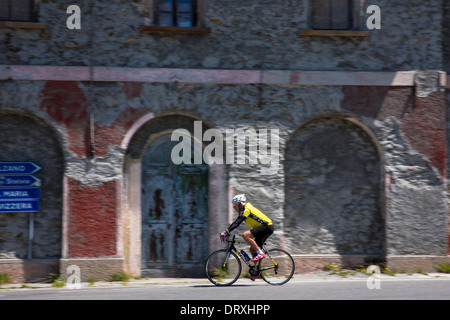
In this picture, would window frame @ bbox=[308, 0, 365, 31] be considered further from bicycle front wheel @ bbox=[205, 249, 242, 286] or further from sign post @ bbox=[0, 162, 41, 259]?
sign post @ bbox=[0, 162, 41, 259]

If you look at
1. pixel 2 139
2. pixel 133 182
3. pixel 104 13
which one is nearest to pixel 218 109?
pixel 133 182

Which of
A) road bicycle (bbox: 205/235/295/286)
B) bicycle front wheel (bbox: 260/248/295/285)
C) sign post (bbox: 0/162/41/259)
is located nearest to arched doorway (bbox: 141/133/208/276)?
road bicycle (bbox: 205/235/295/286)

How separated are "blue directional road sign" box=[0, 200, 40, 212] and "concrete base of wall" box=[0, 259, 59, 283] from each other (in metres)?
0.93

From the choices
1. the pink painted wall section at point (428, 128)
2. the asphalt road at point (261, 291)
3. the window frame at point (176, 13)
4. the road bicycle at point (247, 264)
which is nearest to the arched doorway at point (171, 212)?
the asphalt road at point (261, 291)

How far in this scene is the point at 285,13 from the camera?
1055 cm

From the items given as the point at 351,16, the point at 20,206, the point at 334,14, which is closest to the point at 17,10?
the point at 20,206

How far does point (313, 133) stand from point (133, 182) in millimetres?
3687

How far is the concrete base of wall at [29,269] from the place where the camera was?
32.7 ft

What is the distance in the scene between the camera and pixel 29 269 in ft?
32.9

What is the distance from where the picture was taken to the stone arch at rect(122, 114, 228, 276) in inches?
408

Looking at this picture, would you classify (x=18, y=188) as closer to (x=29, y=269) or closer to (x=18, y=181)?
(x=18, y=181)

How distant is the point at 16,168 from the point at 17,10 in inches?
117

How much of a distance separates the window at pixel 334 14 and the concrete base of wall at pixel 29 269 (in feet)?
22.5

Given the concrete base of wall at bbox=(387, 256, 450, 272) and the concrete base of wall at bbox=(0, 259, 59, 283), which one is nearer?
the concrete base of wall at bbox=(0, 259, 59, 283)
